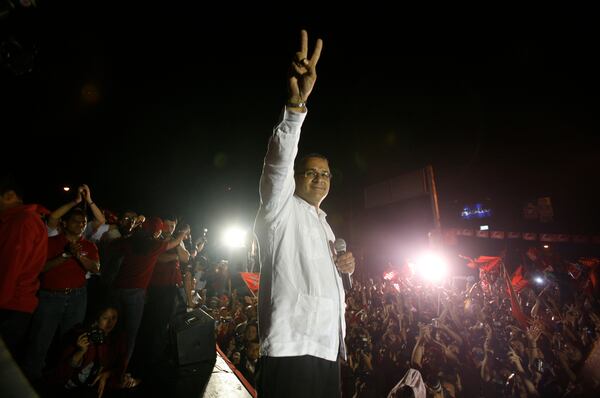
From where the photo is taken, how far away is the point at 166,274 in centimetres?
469

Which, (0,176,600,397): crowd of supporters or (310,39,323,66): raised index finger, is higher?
(310,39,323,66): raised index finger

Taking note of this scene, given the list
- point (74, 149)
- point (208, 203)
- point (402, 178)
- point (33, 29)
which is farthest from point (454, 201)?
point (33, 29)

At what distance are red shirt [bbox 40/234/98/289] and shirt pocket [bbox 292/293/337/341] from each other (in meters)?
3.13

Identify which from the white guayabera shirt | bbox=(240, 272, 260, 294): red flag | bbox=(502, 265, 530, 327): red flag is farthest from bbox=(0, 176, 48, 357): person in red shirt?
bbox=(502, 265, 530, 327): red flag

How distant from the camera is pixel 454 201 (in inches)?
904

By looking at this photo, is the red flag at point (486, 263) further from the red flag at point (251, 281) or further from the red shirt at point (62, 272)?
the red shirt at point (62, 272)

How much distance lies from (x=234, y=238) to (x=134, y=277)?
1058 cm

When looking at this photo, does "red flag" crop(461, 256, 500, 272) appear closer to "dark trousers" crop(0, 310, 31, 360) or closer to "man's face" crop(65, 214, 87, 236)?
"man's face" crop(65, 214, 87, 236)

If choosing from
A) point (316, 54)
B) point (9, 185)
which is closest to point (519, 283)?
point (316, 54)

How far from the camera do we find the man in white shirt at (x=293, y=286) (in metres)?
1.46

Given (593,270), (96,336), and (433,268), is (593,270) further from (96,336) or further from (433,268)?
(96,336)

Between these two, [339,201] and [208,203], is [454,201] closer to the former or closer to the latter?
[339,201]

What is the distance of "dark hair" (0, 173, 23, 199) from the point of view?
2.59 meters

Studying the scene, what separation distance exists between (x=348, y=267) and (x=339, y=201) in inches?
748
